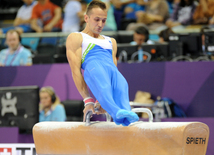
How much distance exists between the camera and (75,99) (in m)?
6.07

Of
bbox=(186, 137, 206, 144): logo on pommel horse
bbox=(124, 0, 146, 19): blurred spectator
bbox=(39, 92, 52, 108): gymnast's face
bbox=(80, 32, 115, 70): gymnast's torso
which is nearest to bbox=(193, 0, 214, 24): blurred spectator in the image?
bbox=(124, 0, 146, 19): blurred spectator

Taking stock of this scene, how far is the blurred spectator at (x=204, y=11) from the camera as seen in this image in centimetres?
722

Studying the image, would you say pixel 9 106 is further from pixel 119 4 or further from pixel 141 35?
pixel 119 4

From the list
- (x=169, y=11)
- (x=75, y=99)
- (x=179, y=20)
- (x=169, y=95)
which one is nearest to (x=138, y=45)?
(x=169, y=95)

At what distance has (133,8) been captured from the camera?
8500 mm

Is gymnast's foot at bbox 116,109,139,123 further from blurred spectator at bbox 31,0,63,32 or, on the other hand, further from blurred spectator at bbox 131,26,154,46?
blurred spectator at bbox 31,0,63,32

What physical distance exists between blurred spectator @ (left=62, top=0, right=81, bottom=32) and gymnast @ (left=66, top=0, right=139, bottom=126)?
14.0 ft

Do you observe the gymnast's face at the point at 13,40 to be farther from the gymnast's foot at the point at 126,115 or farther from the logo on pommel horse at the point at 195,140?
the logo on pommel horse at the point at 195,140

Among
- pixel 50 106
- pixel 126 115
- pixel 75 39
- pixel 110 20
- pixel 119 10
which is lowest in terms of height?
pixel 50 106

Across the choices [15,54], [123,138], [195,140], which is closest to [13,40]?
[15,54]

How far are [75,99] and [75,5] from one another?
287 centimetres

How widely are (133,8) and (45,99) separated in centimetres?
383

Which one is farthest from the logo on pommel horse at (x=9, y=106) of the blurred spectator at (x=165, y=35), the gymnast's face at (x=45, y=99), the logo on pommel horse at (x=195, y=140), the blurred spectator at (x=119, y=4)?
the blurred spectator at (x=119, y=4)

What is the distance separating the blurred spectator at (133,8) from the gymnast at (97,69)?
15.0 feet
